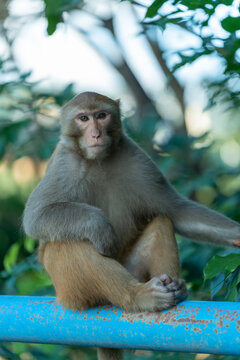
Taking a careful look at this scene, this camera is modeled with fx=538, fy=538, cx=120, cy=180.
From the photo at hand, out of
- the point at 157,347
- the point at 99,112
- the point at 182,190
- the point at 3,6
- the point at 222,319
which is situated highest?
the point at 3,6

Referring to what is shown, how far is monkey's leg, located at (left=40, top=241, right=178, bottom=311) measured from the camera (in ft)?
10.1

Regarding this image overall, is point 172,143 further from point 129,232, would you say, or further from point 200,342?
point 200,342

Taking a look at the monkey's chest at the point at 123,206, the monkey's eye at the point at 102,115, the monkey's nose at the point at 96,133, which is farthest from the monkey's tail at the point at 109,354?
→ the monkey's eye at the point at 102,115

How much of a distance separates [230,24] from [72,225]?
1.53 m

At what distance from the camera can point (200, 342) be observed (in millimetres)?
2258

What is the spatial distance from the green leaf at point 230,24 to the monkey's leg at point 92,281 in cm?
144

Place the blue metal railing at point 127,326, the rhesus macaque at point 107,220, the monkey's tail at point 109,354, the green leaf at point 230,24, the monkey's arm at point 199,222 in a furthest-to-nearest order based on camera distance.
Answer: the monkey's arm at point 199,222 → the monkey's tail at point 109,354 → the rhesus macaque at point 107,220 → the green leaf at point 230,24 → the blue metal railing at point 127,326

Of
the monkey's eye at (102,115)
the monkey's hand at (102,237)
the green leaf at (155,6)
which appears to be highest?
the green leaf at (155,6)

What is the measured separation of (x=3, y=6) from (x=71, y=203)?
347 cm

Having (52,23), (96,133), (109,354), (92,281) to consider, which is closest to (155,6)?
(52,23)

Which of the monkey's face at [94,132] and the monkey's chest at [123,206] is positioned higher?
the monkey's face at [94,132]

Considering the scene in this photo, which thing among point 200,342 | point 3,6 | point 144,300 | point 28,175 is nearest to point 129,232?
point 144,300

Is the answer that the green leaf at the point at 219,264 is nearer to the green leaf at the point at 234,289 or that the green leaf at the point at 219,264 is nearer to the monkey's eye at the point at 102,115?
the green leaf at the point at 234,289

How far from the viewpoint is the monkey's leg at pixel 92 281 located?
3078 millimetres
